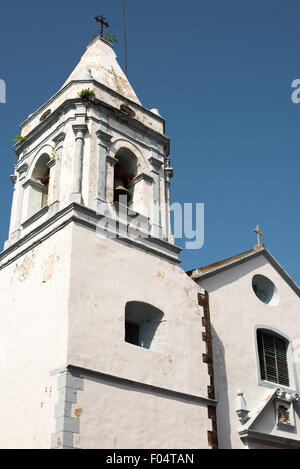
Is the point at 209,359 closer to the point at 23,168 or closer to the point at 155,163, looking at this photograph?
the point at 155,163

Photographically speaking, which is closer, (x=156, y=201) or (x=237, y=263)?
(x=156, y=201)

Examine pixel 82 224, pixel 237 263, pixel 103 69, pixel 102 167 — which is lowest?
pixel 82 224

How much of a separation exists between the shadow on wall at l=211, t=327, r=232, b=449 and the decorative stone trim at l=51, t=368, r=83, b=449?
4079 millimetres

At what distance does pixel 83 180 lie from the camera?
14711 millimetres

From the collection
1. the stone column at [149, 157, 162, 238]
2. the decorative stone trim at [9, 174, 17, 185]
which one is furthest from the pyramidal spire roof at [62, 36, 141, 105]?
A: the decorative stone trim at [9, 174, 17, 185]

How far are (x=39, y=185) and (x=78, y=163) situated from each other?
80.5 inches

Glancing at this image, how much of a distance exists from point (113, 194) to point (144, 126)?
2.66 metres

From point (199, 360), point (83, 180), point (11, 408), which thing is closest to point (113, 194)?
point (83, 180)

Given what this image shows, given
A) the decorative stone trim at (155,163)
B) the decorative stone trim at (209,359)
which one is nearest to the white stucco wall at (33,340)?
the decorative stone trim at (209,359)

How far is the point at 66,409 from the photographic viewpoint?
11.2m

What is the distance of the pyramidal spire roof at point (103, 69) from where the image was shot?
57.0ft

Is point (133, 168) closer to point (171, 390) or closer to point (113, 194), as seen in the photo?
point (113, 194)

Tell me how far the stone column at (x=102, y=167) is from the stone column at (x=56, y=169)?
96 cm

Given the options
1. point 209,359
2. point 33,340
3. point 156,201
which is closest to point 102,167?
point 156,201
